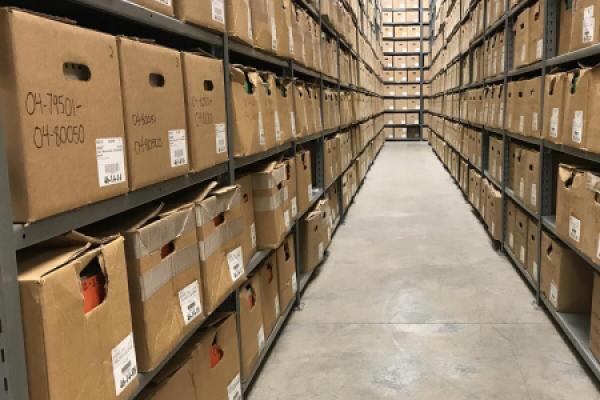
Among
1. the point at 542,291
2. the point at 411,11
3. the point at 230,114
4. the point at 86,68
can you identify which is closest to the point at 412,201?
the point at 542,291

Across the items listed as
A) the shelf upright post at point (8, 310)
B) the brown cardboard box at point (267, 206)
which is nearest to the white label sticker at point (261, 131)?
the brown cardboard box at point (267, 206)

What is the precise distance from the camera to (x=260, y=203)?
227 cm

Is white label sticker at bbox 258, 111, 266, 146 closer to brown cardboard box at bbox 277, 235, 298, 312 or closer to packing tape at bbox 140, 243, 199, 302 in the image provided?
brown cardboard box at bbox 277, 235, 298, 312

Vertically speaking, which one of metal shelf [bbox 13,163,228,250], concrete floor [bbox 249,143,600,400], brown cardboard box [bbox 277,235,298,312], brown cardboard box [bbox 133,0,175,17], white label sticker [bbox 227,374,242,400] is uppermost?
brown cardboard box [bbox 133,0,175,17]

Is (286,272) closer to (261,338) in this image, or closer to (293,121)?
(261,338)

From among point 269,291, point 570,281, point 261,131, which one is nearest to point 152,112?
point 261,131

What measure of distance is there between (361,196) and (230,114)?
484 centimetres

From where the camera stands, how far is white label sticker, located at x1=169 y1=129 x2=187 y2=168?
137cm

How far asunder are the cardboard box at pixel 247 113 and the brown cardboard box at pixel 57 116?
80 centimetres

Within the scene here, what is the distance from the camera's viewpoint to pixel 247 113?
1.98 metres

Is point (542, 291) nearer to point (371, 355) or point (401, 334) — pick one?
point (401, 334)

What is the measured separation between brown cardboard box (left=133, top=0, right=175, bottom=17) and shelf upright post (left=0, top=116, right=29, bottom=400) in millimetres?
593

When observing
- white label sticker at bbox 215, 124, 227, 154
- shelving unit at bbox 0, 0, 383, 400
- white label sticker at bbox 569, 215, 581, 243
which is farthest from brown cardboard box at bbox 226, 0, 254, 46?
white label sticker at bbox 569, 215, 581, 243

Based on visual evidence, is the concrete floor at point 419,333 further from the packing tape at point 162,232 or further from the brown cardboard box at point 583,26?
the brown cardboard box at point 583,26
